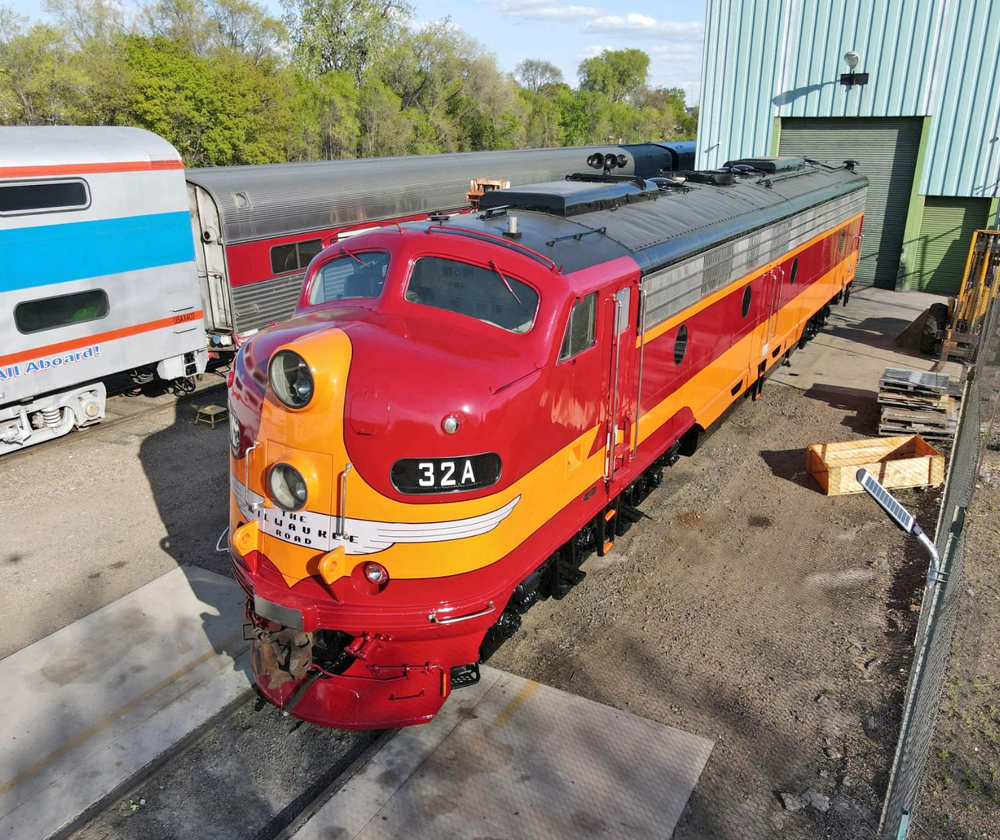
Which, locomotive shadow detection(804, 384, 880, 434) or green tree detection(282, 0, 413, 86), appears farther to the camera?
green tree detection(282, 0, 413, 86)

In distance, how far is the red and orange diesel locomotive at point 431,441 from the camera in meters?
4.99

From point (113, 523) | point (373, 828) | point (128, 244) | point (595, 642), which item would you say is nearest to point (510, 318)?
point (595, 642)

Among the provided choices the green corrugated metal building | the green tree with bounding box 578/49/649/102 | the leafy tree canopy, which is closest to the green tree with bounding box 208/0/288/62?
the leafy tree canopy

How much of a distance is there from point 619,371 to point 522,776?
3245mm

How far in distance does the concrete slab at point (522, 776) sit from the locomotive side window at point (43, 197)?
8.24 meters

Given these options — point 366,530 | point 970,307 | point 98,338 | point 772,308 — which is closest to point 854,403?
point 772,308

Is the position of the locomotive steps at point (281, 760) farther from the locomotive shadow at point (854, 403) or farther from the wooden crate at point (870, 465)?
the locomotive shadow at point (854, 403)

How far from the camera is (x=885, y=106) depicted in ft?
Result: 66.0

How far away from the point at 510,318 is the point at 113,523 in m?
6.08

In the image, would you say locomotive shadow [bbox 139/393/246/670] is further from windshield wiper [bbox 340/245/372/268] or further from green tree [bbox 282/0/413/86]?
green tree [bbox 282/0/413/86]

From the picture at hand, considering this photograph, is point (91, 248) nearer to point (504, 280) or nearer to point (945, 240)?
point (504, 280)

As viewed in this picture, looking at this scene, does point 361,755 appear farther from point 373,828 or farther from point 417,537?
point 417,537

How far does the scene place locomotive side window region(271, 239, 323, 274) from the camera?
13758 mm

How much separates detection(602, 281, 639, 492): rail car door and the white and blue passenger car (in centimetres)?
781
